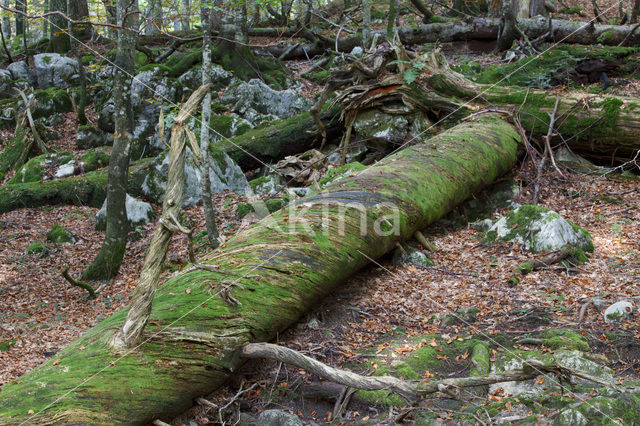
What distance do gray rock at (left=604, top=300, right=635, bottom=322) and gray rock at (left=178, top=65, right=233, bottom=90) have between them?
41.9 feet

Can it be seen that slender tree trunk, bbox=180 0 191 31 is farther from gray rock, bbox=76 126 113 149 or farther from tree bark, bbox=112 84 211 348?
tree bark, bbox=112 84 211 348

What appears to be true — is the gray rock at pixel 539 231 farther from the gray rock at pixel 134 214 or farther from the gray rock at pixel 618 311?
the gray rock at pixel 134 214

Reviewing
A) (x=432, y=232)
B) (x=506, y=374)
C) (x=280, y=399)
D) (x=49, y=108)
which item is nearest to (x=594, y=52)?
(x=432, y=232)

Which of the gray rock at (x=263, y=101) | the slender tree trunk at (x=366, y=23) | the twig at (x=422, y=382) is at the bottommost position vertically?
the twig at (x=422, y=382)

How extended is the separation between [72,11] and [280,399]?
1326cm

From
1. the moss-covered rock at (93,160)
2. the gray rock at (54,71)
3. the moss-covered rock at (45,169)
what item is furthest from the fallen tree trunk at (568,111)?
the gray rock at (54,71)

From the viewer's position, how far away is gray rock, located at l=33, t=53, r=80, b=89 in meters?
16.3

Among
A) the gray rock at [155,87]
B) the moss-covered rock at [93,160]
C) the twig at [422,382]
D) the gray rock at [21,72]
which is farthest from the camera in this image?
the gray rock at [21,72]

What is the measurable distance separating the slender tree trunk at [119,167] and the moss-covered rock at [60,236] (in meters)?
1.52

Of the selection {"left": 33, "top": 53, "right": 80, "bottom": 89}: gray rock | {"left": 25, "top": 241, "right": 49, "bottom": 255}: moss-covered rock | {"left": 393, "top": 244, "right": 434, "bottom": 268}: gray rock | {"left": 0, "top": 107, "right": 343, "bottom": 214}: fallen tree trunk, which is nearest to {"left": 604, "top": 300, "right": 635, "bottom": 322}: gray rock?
{"left": 393, "top": 244, "right": 434, "bottom": 268}: gray rock

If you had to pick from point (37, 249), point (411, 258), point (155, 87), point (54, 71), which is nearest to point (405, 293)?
point (411, 258)

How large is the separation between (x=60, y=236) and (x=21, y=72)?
1085 cm

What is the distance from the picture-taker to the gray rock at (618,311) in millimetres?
4547

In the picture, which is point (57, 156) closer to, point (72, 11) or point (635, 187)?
point (72, 11)
